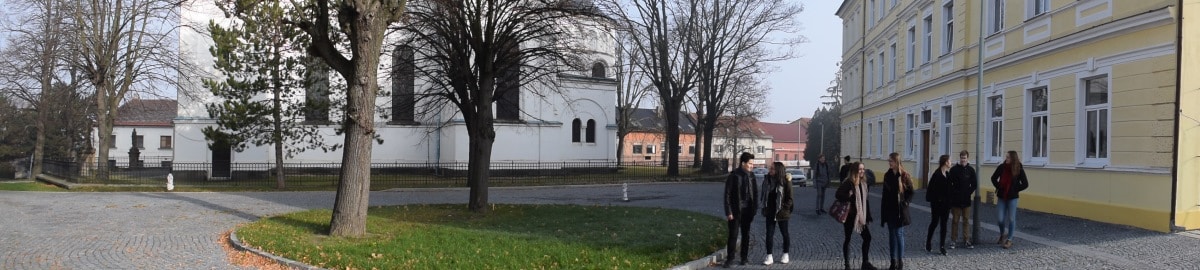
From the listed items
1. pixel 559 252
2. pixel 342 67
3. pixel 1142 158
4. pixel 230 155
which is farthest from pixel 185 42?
pixel 1142 158

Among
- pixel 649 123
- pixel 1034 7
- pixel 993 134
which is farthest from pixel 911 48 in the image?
pixel 649 123

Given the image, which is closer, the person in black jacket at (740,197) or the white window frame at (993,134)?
the person in black jacket at (740,197)

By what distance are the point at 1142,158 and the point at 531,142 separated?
3515cm

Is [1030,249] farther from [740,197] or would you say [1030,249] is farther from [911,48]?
[911,48]

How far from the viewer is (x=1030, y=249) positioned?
10914mm

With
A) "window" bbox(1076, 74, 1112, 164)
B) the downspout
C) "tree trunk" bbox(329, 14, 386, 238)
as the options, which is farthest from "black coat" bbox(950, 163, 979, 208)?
"tree trunk" bbox(329, 14, 386, 238)

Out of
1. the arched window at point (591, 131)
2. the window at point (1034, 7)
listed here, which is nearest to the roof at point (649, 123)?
the arched window at point (591, 131)

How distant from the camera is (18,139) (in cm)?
4944

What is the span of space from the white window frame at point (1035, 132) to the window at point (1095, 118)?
4.47 feet

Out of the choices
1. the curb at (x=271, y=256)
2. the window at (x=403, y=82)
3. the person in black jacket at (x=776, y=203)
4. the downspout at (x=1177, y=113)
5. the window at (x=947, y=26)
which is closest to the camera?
the curb at (x=271, y=256)

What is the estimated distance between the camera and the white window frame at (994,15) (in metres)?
19.1

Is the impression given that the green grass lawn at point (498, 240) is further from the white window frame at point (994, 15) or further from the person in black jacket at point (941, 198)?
the white window frame at point (994, 15)

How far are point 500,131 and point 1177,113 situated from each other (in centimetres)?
3552

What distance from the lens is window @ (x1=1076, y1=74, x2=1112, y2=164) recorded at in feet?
46.4
